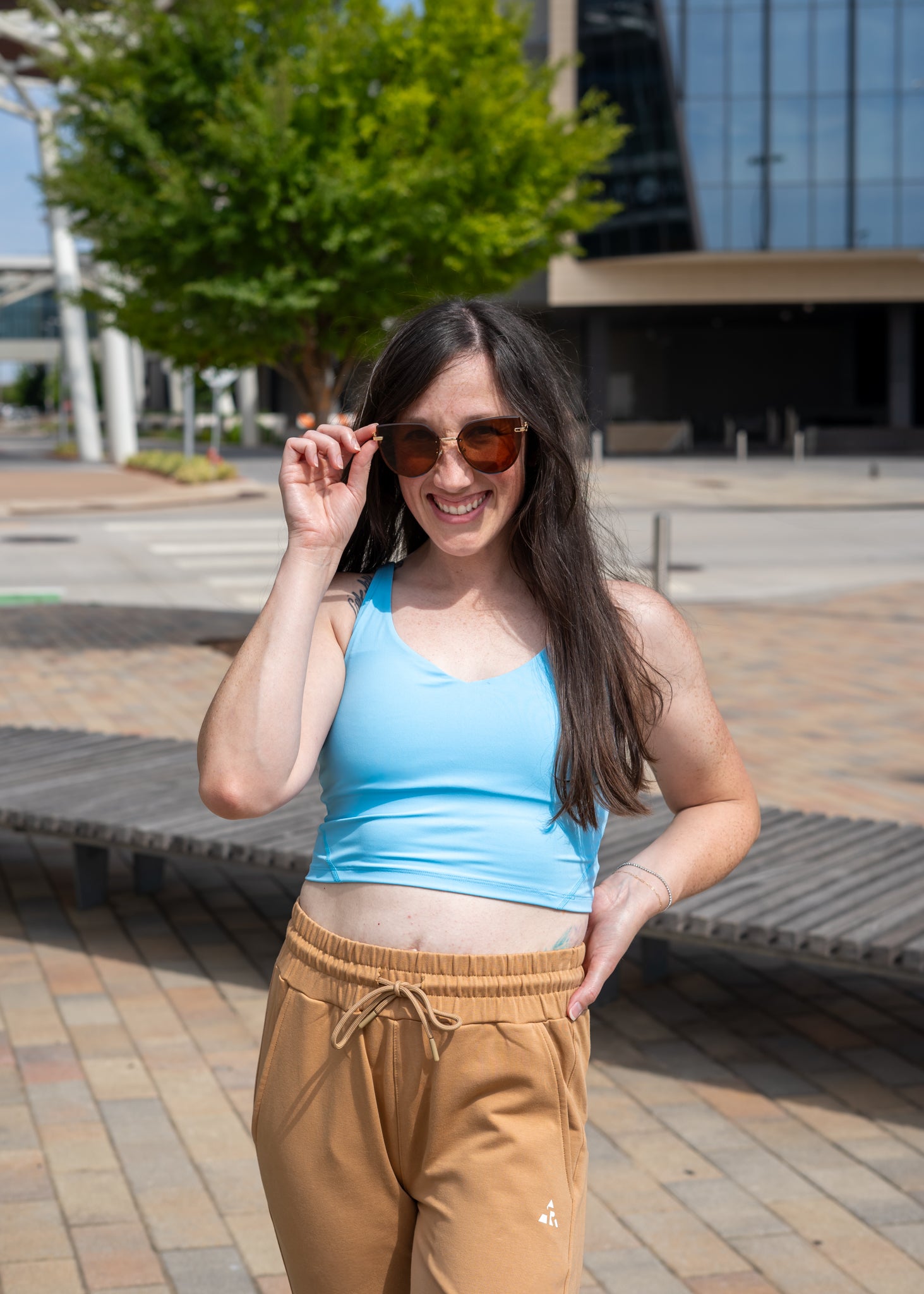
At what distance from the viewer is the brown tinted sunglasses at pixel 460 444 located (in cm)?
204

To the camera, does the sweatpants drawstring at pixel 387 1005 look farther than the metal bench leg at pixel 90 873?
No

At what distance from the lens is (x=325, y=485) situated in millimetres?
2055

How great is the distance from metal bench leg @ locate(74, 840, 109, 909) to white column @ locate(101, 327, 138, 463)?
4113 centimetres

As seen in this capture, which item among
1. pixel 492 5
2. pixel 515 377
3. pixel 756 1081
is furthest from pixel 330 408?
pixel 515 377

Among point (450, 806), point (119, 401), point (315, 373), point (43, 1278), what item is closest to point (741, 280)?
point (119, 401)

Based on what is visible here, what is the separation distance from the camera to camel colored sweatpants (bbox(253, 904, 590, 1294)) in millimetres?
1876

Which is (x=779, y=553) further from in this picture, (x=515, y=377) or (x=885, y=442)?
(x=885, y=442)

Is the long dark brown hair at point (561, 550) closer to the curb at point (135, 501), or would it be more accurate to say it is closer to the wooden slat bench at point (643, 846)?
the wooden slat bench at point (643, 846)

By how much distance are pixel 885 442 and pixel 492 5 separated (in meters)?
44.9

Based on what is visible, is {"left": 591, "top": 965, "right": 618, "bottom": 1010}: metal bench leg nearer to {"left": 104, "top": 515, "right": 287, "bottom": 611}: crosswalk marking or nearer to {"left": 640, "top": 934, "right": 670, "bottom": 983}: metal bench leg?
{"left": 640, "top": 934, "right": 670, "bottom": 983}: metal bench leg

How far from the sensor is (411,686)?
1.99 m

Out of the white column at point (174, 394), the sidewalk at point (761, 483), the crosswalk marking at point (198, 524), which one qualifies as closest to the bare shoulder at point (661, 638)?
the crosswalk marking at point (198, 524)

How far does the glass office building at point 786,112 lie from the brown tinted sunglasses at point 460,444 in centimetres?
5096

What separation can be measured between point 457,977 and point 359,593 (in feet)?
1.78
